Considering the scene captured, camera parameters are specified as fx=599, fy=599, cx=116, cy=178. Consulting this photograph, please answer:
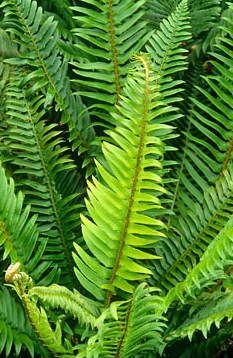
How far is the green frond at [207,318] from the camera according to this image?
164 cm

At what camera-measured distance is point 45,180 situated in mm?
2188

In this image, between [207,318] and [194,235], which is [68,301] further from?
[194,235]

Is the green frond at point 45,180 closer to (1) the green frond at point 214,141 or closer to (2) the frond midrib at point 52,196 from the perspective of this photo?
(2) the frond midrib at point 52,196

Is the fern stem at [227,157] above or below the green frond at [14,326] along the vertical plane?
above

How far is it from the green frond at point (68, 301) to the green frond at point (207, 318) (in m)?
0.27

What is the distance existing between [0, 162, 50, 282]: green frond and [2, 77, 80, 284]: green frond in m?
0.12

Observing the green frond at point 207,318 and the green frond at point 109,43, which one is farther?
the green frond at point 109,43

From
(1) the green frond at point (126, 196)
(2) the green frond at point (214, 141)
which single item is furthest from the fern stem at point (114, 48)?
(1) the green frond at point (126, 196)

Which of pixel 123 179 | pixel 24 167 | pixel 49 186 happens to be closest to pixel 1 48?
pixel 24 167

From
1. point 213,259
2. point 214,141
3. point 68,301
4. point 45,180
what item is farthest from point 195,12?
point 68,301

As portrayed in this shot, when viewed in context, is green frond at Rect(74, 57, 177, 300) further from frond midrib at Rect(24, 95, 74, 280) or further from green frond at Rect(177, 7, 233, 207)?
green frond at Rect(177, 7, 233, 207)

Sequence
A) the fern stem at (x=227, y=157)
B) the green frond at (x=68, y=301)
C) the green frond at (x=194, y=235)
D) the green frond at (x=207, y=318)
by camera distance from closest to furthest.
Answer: the green frond at (x=68, y=301) → the green frond at (x=207, y=318) → the green frond at (x=194, y=235) → the fern stem at (x=227, y=157)

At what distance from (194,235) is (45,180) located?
1.88 feet

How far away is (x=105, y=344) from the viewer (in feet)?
5.58
